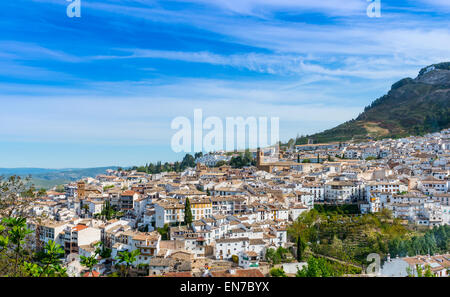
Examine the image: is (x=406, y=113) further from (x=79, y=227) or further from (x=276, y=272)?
(x=79, y=227)

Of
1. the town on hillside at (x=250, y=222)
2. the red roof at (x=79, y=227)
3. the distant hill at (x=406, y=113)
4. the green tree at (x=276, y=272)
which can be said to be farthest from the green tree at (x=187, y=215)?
the distant hill at (x=406, y=113)

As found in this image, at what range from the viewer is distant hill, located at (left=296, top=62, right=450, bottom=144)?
3584cm

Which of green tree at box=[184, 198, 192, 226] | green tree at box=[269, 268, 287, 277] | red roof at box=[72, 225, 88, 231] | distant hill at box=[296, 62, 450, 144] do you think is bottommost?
green tree at box=[269, 268, 287, 277]

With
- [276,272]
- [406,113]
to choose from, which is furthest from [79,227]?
[406,113]

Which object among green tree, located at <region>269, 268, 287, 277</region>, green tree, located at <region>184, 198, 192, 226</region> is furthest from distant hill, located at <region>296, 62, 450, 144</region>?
green tree, located at <region>269, 268, 287, 277</region>

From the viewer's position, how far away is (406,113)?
42875mm

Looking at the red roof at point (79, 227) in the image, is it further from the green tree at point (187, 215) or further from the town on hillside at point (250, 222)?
the green tree at point (187, 215)

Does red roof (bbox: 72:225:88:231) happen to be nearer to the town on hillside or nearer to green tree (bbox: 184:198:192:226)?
the town on hillside

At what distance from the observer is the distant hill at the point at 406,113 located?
35844 millimetres

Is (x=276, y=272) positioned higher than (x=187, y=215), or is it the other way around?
(x=187, y=215)
